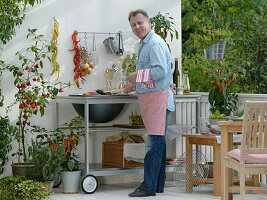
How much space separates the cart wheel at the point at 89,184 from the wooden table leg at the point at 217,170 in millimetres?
1059

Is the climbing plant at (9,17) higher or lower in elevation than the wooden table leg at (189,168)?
higher

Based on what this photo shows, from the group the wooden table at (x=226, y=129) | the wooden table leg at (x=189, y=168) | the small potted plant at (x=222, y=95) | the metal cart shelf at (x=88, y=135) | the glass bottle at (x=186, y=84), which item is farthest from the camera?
the glass bottle at (x=186, y=84)

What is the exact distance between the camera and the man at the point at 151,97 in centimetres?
636

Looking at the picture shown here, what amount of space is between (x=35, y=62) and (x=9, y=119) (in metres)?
0.57

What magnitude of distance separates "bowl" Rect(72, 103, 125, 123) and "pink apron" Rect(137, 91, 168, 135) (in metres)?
0.59

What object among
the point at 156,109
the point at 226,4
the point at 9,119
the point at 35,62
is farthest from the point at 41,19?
the point at 226,4

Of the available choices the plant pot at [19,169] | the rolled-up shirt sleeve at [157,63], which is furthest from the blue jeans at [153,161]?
the plant pot at [19,169]

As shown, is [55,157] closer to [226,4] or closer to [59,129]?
[59,129]

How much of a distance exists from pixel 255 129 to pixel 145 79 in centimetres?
132

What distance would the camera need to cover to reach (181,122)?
24.6 feet

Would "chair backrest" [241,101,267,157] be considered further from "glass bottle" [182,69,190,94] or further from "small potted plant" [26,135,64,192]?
"glass bottle" [182,69,190,94]

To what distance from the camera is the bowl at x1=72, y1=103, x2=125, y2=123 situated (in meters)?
6.85

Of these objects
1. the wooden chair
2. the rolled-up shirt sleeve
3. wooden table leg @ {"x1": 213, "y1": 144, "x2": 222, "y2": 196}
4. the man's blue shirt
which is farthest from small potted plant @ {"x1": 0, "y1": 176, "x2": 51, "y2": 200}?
the wooden chair

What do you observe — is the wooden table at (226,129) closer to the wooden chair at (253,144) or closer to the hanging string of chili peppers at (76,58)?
the wooden chair at (253,144)
